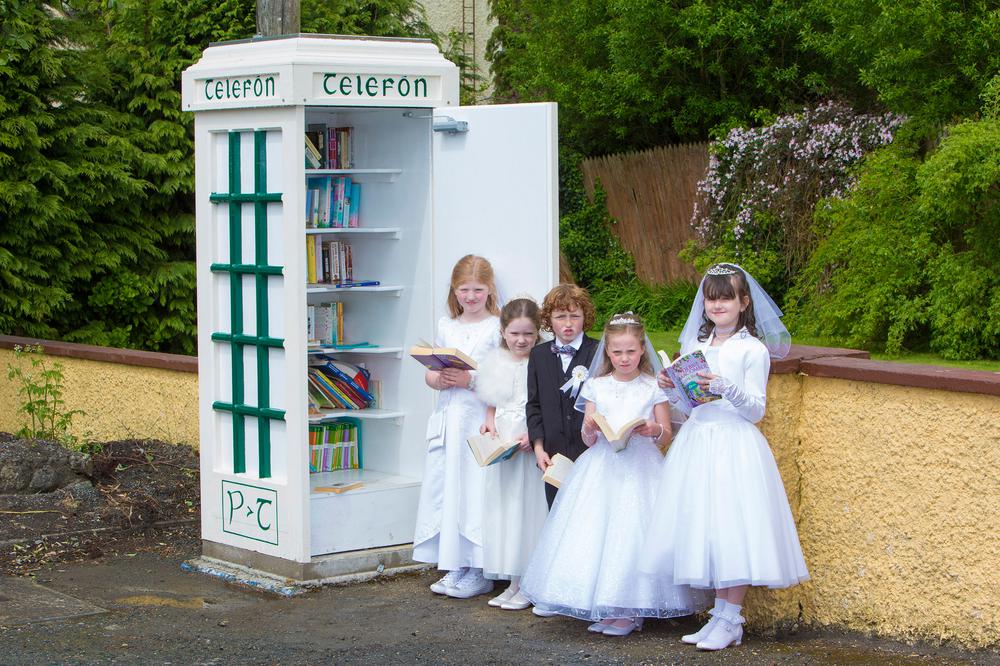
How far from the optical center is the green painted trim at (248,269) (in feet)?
22.9

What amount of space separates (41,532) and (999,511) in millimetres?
5425

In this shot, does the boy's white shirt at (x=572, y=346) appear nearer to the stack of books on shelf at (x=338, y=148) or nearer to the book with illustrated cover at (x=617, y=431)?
the book with illustrated cover at (x=617, y=431)

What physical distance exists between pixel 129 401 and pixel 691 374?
5.88m

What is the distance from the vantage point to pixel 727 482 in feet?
17.8

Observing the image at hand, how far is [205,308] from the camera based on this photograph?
7.39 meters

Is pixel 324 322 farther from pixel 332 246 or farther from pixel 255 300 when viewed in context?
pixel 255 300

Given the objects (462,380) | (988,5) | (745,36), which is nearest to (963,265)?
(988,5)

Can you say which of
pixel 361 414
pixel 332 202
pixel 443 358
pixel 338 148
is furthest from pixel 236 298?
pixel 443 358

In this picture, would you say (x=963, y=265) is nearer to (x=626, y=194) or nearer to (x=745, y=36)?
(x=745, y=36)

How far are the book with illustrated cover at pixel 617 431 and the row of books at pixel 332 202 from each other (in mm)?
2430

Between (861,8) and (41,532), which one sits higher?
(861,8)

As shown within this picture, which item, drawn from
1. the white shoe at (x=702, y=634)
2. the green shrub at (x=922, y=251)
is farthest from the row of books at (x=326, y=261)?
the green shrub at (x=922, y=251)

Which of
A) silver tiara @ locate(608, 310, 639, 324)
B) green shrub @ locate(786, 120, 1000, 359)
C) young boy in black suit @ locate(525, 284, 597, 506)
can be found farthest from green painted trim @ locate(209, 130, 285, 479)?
green shrub @ locate(786, 120, 1000, 359)

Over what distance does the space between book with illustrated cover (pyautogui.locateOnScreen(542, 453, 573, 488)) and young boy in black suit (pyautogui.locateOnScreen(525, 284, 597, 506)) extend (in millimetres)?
113
